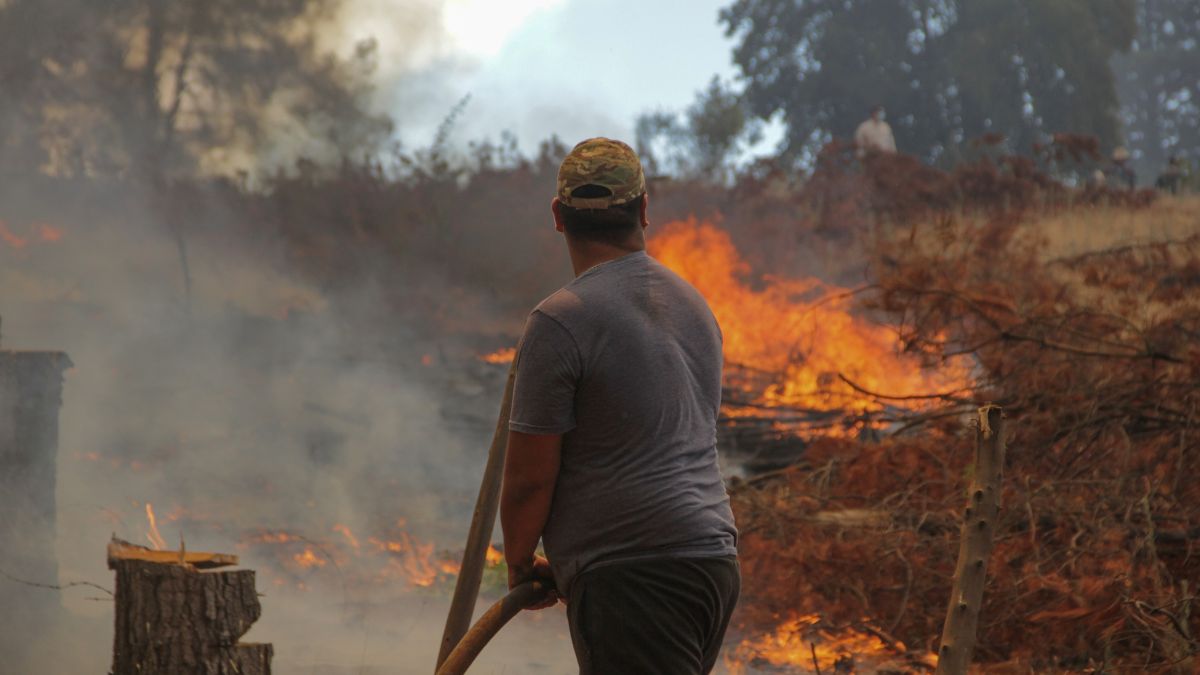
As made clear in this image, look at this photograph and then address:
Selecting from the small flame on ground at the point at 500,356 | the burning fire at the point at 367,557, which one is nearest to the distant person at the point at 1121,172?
the small flame on ground at the point at 500,356

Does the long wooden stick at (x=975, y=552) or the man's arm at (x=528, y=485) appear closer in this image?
the man's arm at (x=528, y=485)

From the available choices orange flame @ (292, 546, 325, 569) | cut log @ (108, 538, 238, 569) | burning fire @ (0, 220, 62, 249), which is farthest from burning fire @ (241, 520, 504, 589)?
burning fire @ (0, 220, 62, 249)

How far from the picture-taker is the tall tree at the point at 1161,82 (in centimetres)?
4869

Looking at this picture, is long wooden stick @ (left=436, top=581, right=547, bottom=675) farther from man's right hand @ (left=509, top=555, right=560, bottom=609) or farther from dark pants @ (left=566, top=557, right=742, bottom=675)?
dark pants @ (left=566, top=557, right=742, bottom=675)

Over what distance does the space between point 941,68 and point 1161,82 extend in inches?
1060

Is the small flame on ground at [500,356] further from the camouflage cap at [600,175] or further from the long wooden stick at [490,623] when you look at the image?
the camouflage cap at [600,175]

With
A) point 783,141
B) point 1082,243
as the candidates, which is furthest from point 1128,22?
point 1082,243

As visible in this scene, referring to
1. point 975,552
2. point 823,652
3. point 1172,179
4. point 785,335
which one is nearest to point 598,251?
point 975,552

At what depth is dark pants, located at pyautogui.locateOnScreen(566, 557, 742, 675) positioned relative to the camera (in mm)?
2410

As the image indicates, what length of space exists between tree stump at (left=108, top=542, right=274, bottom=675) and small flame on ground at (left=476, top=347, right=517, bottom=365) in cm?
750

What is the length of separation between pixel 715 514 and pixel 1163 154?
53.0 meters

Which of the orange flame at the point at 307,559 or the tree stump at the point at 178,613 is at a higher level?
the tree stump at the point at 178,613

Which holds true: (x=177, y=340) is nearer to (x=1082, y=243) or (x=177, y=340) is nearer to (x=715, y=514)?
(x=715, y=514)

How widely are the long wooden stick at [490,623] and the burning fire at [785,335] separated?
693cm
